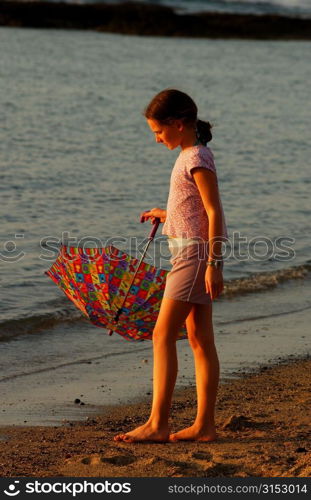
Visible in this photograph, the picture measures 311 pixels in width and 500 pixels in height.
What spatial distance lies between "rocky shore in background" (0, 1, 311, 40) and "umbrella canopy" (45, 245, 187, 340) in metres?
45.3

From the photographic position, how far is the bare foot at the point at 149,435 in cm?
464

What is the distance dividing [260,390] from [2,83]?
1998cm

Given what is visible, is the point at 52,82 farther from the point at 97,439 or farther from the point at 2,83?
the point at 97,439

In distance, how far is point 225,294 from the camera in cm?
845

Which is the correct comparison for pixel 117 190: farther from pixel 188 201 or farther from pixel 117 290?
pixel 188 201

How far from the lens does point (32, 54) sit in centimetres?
3366

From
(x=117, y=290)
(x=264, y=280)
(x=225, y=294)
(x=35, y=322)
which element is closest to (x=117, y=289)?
(x=117, y=290)

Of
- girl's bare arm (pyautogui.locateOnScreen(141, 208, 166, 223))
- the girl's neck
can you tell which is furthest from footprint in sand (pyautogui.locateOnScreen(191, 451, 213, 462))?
the girl's neck

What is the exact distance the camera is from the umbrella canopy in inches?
192

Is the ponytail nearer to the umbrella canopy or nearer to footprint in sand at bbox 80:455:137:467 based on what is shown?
the umbrella canopy

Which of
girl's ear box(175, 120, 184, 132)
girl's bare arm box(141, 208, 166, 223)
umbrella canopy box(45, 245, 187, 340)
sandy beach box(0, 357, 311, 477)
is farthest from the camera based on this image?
umbrella canopy box(45, 245, 187, 340)

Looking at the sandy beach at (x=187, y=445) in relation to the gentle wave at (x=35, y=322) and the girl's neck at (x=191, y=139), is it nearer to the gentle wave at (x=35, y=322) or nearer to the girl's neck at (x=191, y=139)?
the girl's neck at (x=191, y=139)

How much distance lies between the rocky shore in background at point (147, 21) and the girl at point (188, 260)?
149 feet

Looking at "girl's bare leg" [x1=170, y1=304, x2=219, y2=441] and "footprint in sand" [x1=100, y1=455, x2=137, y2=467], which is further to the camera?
"girl's bare leg" [x1=170, y1=304, x2=219, y2=441]
